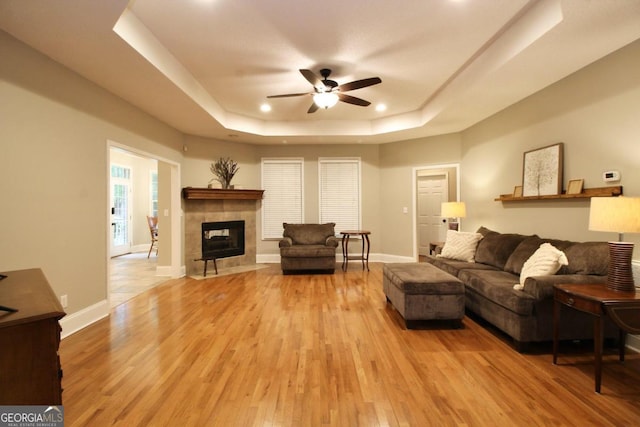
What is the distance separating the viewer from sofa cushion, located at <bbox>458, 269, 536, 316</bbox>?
8.52 ft

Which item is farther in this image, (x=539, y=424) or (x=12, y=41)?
(x=12, y=41)

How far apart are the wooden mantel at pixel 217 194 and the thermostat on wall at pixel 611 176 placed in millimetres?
5592

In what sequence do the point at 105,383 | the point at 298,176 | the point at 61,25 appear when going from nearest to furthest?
the point at 105,383 → the point at 61,25 → the point at 298,176

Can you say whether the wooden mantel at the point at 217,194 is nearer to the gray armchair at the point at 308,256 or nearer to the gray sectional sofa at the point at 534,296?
the gray armchair at the point at 308,256

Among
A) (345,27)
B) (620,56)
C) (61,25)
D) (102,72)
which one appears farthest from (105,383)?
(620,56)

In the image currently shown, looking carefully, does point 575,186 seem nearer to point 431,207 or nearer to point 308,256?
point 308,256

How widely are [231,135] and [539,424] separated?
600 centimetres

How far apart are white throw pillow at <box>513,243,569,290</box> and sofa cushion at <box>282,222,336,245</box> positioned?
398cm

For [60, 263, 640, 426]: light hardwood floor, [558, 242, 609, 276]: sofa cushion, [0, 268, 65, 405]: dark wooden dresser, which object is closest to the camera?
[0, 268, 65, 405]: dark wooden dresser

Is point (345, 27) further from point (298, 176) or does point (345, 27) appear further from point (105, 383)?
point (298, 176)

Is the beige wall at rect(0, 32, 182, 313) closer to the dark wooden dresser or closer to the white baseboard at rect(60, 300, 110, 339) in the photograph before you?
the white baseboard at rect(60, 300, 110, 339)

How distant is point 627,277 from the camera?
223 centimetres

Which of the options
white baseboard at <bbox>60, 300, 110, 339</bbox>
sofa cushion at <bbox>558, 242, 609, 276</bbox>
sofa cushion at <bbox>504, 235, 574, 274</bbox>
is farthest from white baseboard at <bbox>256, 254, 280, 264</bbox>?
sofa cushion at <bbox>558, 242, 609, 276</bbox>

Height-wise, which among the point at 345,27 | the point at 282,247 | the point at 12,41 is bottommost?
the point at 282,247
